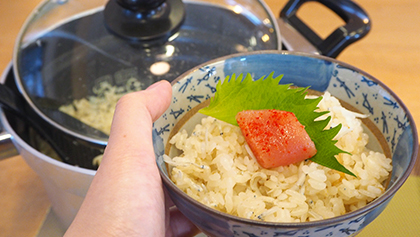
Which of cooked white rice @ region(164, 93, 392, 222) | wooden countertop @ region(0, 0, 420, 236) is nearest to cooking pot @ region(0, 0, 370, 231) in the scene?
wooden countertop @ region(0, 0, 420, 236)

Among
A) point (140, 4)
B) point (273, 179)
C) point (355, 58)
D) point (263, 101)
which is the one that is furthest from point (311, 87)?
point (355, 58)

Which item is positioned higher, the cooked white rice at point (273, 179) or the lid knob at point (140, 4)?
the lid knob at point (140, 4)

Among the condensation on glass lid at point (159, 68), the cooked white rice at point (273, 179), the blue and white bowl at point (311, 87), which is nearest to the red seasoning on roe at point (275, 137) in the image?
the cooked white rice at point (273, 179)

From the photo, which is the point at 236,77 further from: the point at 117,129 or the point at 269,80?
the point at 117,129

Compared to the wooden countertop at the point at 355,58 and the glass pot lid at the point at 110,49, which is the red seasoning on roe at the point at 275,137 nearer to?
the glass pot lid at the point at 110,49

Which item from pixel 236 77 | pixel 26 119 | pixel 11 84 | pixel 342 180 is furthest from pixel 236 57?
pixel 11 84

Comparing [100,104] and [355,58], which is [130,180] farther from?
[355,58]
